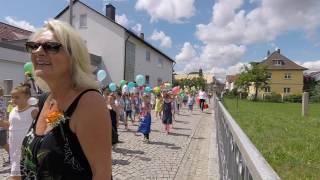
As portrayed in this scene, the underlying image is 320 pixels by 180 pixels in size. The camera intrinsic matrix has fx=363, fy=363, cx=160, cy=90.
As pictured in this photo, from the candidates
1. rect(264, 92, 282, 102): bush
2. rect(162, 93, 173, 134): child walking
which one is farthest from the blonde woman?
rect(264, 92, 282, 102): bush

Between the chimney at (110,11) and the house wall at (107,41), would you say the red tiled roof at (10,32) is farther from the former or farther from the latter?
the chimney at (110,11)

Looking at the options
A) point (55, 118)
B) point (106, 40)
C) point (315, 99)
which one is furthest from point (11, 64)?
point (315, 99)

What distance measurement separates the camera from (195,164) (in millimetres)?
7691

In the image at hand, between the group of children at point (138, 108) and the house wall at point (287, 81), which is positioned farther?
the house wall at point (287, 81)

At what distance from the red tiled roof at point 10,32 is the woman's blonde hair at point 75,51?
100 feet

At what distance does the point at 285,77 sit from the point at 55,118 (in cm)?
8194

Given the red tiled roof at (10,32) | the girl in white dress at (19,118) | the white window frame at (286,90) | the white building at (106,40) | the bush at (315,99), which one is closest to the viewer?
the girl in white dress at (19,118)

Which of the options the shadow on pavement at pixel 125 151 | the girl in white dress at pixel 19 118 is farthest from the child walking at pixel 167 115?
the girl in white dress at pixel 19 118

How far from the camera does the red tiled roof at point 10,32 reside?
30.6 meters

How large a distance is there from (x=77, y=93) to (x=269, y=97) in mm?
65056

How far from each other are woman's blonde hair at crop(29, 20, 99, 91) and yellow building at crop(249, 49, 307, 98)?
259 ft

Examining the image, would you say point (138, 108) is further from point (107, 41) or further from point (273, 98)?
point (273, 98)

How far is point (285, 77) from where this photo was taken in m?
78.9

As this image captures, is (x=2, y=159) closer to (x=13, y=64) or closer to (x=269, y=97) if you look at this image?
(x=13, y=64)
